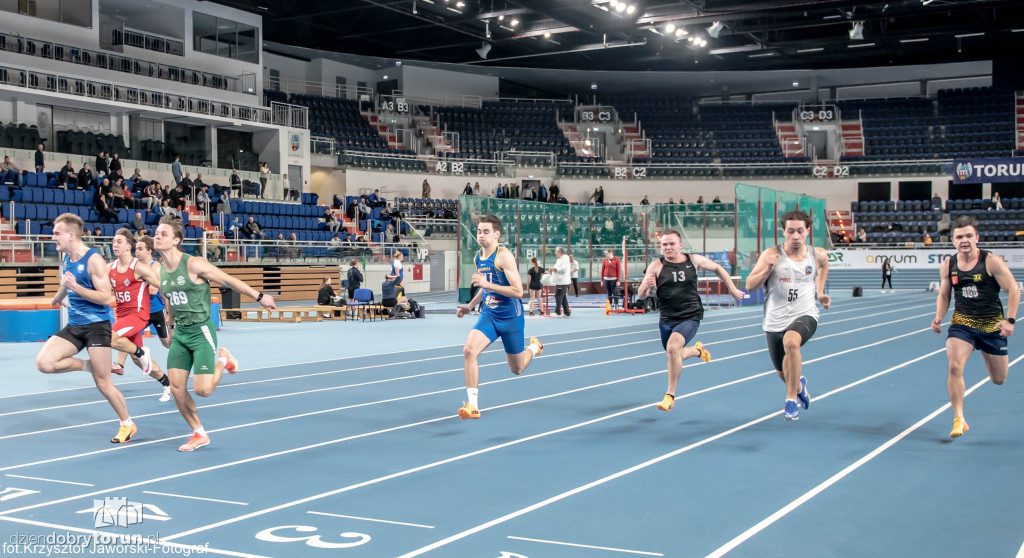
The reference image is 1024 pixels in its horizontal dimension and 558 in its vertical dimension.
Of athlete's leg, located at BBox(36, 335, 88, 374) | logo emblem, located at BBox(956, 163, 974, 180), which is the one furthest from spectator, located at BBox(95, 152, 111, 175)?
logo emblem, located at BBox(956, 163, 974, 180)

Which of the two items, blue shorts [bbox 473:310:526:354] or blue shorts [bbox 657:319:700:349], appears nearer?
blue shorts [bbox 473:310:526:354]

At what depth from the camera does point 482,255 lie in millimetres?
9164

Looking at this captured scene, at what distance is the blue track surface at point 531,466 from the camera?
196 inches

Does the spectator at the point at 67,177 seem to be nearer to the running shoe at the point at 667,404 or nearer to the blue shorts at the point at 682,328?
the blue shorts at the point at 682,328

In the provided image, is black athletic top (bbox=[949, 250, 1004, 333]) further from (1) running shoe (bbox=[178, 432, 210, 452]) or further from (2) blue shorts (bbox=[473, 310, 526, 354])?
(1) running shoe (bbox=[178, 432, 210, 452])

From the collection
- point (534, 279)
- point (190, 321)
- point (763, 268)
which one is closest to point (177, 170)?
point (534, 279)

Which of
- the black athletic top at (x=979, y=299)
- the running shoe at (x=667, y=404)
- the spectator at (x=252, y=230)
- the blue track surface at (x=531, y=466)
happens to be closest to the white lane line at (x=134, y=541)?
the blue track surface at (x=531, y=466)

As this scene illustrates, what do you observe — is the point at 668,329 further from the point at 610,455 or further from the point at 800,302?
the point at 610,455

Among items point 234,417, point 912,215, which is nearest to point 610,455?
point 234,417

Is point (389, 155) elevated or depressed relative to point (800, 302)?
elevated

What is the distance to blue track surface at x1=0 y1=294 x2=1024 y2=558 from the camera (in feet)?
16.4

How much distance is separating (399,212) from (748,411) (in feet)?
105

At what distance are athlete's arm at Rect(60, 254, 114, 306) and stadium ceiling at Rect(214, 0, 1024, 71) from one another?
31.1 m

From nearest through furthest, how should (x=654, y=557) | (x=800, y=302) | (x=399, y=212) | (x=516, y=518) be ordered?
(x=654, y=557), (x=516, y=518), (x=800, y=302), (x=399, y=212)
